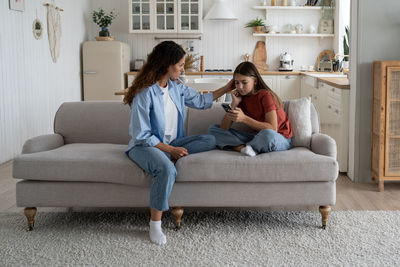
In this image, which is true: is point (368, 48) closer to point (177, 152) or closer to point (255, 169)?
point (255, 169)

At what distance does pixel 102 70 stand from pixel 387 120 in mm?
4747

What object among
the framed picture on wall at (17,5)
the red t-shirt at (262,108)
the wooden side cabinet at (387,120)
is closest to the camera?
the red t-shirt at (262,108)

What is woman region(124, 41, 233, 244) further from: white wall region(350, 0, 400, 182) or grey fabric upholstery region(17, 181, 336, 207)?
white wall region(350, 0, 400, 182)

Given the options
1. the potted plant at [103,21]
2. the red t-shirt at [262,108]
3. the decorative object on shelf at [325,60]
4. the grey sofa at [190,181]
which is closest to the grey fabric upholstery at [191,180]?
the grey sofa at [190,181]

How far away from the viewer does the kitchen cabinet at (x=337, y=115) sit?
4.68 meters

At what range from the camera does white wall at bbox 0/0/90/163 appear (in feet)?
18.0

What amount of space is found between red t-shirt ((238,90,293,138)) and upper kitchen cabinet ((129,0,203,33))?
4.93 m

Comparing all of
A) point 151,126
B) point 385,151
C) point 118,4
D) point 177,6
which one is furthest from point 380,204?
point 118,4

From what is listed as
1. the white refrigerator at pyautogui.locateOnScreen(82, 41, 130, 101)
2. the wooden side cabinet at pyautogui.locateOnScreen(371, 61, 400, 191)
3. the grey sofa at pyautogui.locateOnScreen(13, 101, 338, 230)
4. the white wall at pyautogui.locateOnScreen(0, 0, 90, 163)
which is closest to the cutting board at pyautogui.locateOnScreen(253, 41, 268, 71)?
the white refrigerator at pyautogui.locateOnScreen(82, 41, 130, 101)

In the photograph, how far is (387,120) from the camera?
4191 mm

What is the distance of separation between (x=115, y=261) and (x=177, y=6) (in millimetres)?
6054

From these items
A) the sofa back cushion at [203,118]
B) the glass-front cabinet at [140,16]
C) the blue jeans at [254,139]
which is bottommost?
the blue jeans at [254,139]

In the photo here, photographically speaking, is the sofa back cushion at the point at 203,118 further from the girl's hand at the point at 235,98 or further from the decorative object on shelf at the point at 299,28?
the decorative object on shelf at the point at 299,28

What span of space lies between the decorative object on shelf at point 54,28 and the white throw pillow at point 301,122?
4.09 metres
